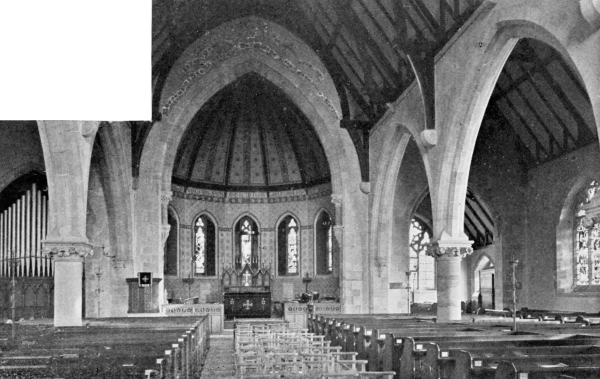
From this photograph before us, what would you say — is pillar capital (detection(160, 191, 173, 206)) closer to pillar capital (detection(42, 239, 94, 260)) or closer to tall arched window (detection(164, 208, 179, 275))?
tall arched window (detection(164, 208, 179, 275))

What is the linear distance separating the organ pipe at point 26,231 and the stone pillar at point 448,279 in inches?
447

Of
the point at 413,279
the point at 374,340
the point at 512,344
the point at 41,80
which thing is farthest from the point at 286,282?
the point at 41,80

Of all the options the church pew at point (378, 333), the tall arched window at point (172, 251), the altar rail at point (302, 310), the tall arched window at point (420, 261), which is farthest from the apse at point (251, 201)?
the church pew at point (378, 333)

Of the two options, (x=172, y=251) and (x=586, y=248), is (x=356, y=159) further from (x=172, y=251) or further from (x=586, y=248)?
(x=172, y=251)

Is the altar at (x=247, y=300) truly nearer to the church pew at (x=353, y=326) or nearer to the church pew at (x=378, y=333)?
the church pew at (x=353, y=326)

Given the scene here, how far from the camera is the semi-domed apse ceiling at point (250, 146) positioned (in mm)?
27734

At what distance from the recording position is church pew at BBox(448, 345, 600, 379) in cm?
670

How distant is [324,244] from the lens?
29.6 m

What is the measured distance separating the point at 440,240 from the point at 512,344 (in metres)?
6.54

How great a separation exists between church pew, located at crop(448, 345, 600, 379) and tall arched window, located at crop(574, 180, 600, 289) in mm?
12513

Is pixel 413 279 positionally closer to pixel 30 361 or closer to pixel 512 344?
pixel 512 344

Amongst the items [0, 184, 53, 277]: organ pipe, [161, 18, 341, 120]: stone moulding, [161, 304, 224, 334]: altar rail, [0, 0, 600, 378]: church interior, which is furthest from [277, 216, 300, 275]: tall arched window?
[0, 184, 53, 277]: organ pipe

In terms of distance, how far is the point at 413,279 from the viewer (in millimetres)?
29859

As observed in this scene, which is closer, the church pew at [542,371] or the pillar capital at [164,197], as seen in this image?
the church pew at [542,371]
